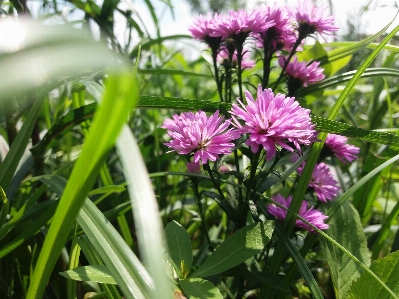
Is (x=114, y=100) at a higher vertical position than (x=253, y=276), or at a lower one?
higher

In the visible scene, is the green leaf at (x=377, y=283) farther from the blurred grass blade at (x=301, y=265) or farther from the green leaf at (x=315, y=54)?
the green leaf at (x=315, y=54)

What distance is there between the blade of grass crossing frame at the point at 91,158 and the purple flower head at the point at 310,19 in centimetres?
50

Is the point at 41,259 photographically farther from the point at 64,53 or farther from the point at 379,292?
the point at 379,292

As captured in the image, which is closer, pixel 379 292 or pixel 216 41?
pixel 379 292

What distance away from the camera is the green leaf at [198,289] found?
0.39 metres

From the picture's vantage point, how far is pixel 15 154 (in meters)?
0.51

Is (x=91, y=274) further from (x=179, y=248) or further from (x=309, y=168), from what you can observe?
(x=309, y=168)

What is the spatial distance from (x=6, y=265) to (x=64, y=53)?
1.26 feet

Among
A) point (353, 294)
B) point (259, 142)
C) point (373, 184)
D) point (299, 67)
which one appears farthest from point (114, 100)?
point (373, 184)

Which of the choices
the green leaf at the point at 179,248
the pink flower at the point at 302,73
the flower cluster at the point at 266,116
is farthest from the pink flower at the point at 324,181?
the green leaf at the point at 179,248

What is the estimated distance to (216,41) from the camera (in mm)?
672

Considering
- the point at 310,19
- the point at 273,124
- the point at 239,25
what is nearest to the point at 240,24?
the point at 239,25

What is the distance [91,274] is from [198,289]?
0.11 metres

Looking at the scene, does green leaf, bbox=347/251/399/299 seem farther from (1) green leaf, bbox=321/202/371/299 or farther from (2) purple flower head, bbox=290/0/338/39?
(2) purple flower head, bbox=290/0/338/39
